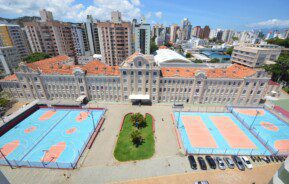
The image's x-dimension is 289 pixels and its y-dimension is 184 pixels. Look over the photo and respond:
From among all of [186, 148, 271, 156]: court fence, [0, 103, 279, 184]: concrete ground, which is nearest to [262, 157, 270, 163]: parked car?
[186, 148, 271, 156]: court fence

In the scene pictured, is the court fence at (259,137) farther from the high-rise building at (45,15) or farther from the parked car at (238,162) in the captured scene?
the high-rise building at (45,15)

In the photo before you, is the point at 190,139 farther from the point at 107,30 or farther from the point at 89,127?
A: the point at 107,30

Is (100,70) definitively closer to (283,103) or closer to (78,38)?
(78,38)

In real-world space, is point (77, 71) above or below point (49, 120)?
above

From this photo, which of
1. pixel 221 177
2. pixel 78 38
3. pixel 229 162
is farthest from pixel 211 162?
pixel 78 38

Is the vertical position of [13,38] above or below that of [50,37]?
below

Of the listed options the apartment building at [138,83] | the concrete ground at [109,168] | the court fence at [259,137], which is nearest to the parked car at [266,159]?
the concrete ground at [109,168]

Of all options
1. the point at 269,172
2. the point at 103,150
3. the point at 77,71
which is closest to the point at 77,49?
the point at 77,71

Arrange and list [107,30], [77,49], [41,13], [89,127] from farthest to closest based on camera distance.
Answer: [77,49] < [41,13] < [107,30] < [89,127]
